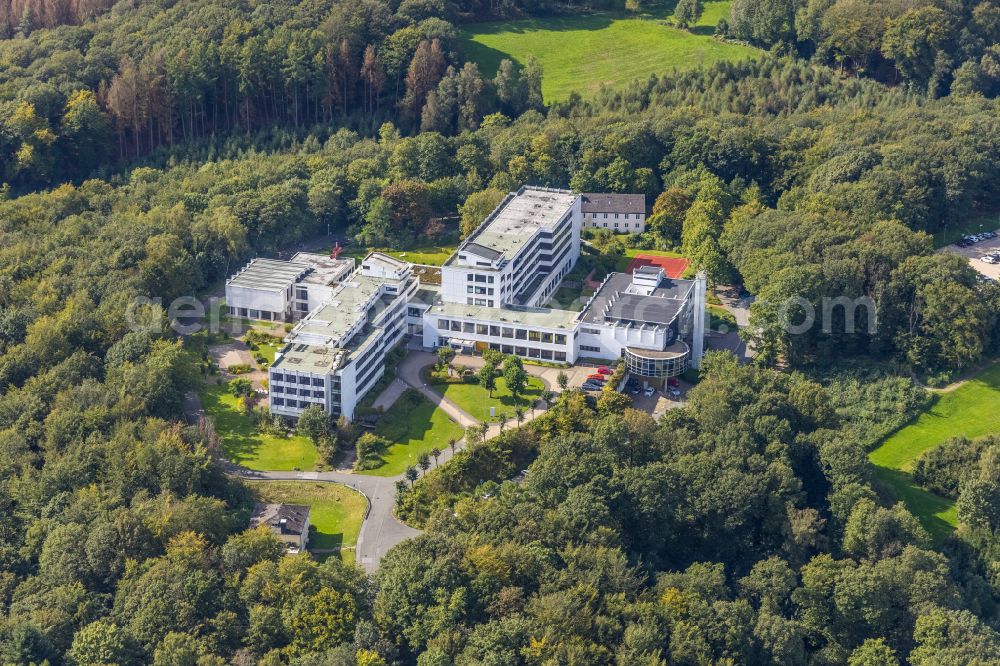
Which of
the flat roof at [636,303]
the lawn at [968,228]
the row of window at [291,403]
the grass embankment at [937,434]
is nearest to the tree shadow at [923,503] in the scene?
the grass embankment at [937,434]

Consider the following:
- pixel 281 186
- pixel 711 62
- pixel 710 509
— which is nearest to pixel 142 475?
pixel 710 509

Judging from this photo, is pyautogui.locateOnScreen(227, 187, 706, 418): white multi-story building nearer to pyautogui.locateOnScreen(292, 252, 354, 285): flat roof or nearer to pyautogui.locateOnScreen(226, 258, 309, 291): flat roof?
pyautogui.locateOnScreen(226, 258, 309, 291): flat roof

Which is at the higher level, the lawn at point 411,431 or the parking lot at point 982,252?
the parking lot at point 982,252

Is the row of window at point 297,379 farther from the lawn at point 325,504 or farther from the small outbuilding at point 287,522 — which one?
the small outbuilding at point 287,522

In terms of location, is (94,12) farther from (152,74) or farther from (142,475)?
(142,475)

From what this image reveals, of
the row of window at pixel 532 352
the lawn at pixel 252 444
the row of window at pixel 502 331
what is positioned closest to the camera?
the lawn at pixel 252 444
